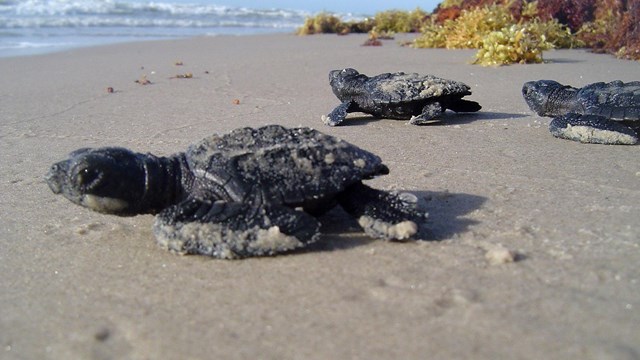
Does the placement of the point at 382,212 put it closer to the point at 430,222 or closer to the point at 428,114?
the point at 430,222

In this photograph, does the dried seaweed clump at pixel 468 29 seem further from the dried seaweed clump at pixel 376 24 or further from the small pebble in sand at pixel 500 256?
the small pebble in sand at pixel 500 256

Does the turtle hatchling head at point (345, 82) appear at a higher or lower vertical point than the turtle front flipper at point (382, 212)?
higher

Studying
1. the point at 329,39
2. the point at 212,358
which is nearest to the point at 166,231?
the point at 212,358

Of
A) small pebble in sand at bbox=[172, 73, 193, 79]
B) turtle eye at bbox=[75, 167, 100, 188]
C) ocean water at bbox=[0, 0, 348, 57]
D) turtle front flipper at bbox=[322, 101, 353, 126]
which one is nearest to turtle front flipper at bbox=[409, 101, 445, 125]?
turtle front flipper at bbox=[322, 101, 353, 126]

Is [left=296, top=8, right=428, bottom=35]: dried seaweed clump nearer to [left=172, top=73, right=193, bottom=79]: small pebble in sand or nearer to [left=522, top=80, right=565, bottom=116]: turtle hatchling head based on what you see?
[left=172, top=73, right=193, bottom=79]: small pebble in sand

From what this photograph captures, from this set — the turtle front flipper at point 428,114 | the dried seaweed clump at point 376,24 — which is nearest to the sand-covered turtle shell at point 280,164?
the turtle front flipper at point 428,114

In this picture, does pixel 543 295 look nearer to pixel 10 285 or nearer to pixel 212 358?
pixel 212 358

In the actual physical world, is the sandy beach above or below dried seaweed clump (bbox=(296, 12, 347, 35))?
below

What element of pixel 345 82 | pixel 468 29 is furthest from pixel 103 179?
pixel 468 29
